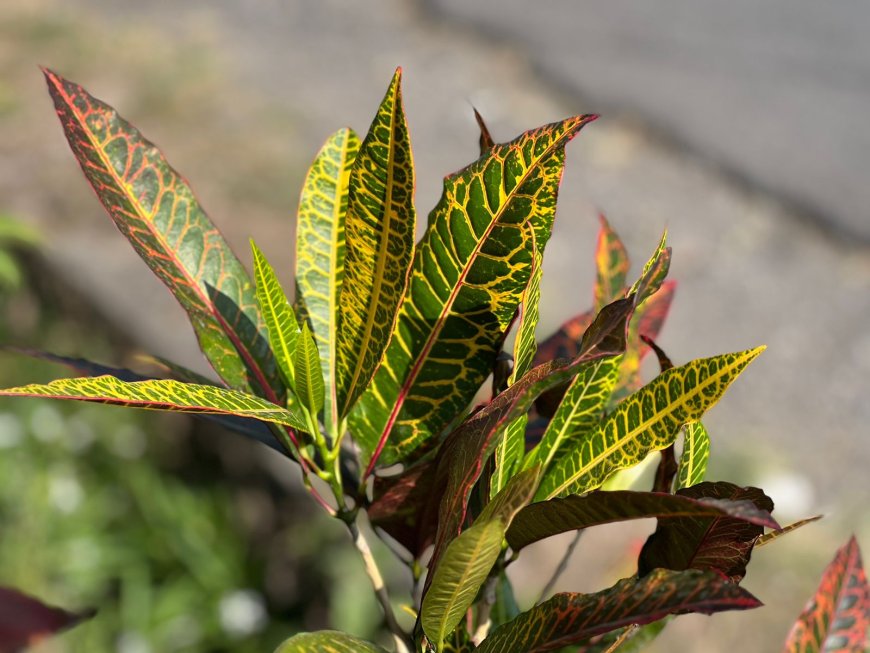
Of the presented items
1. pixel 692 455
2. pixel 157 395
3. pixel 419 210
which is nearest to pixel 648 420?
pixel 692 455

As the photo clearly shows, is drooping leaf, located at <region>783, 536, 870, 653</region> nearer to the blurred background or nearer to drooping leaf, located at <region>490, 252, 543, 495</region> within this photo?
drooping leaf, located at <region>490, 252, 543, 495</region>

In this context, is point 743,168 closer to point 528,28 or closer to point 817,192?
point 817,192

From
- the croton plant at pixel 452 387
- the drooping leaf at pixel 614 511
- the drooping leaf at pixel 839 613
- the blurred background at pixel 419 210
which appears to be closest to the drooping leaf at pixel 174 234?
the croton plant at pixel 452 387

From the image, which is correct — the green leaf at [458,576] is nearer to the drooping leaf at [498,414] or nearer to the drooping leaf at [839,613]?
the drooping leaf at [498,414]

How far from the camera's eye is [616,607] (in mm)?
543

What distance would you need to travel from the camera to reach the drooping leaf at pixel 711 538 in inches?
22.6

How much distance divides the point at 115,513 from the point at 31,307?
0.69m

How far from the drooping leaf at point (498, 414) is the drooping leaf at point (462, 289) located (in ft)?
0.22

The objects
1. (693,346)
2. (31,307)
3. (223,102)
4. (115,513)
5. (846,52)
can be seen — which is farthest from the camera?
(846,52)

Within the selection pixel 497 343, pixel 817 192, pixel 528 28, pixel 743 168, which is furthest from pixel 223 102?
pixel 497 343

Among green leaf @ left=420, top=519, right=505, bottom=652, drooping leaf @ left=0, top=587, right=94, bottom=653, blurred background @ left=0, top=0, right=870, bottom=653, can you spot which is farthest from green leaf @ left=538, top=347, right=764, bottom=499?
blurred background @ left=0, top=0, right=870, bottom=653

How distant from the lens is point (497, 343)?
2.17 feet

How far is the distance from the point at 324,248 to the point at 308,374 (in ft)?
0.38

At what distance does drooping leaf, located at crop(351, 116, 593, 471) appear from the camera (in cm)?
58
